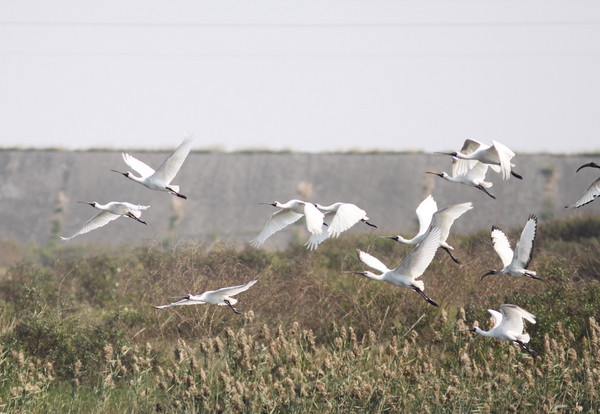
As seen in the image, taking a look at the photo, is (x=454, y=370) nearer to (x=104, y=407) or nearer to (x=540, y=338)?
(x=540, y=338)

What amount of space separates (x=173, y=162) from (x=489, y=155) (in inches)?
145

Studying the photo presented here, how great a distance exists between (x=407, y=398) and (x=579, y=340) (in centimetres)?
454

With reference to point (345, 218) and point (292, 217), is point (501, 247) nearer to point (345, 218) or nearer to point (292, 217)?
point (345, 218)

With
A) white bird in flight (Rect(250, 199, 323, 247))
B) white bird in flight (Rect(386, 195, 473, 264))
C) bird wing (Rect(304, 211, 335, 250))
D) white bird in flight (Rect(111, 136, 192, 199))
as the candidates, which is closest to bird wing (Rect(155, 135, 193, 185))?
white bird in flight (Rect(111, 136, 192, 199))

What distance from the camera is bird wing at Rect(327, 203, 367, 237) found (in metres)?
11.6

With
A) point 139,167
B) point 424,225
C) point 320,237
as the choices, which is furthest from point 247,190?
point 320,237

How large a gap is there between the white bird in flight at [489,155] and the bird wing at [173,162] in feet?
10.6

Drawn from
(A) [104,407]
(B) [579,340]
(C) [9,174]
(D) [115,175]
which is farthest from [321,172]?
(A) [104,407]

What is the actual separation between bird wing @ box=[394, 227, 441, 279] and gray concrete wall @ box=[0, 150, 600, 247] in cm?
3059

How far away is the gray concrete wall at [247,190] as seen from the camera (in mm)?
43188

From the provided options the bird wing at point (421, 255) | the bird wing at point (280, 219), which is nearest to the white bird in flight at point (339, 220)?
the bird wing at point (280, 219)

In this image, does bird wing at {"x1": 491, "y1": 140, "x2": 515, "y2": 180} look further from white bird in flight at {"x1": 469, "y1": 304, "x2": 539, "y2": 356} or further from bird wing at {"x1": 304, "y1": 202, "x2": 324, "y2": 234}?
bird wing at {"x1": 304, "y1": 202, "x2": 324, "y2": 234}

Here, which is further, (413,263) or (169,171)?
(169,171)

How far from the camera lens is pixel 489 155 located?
11492 mm
